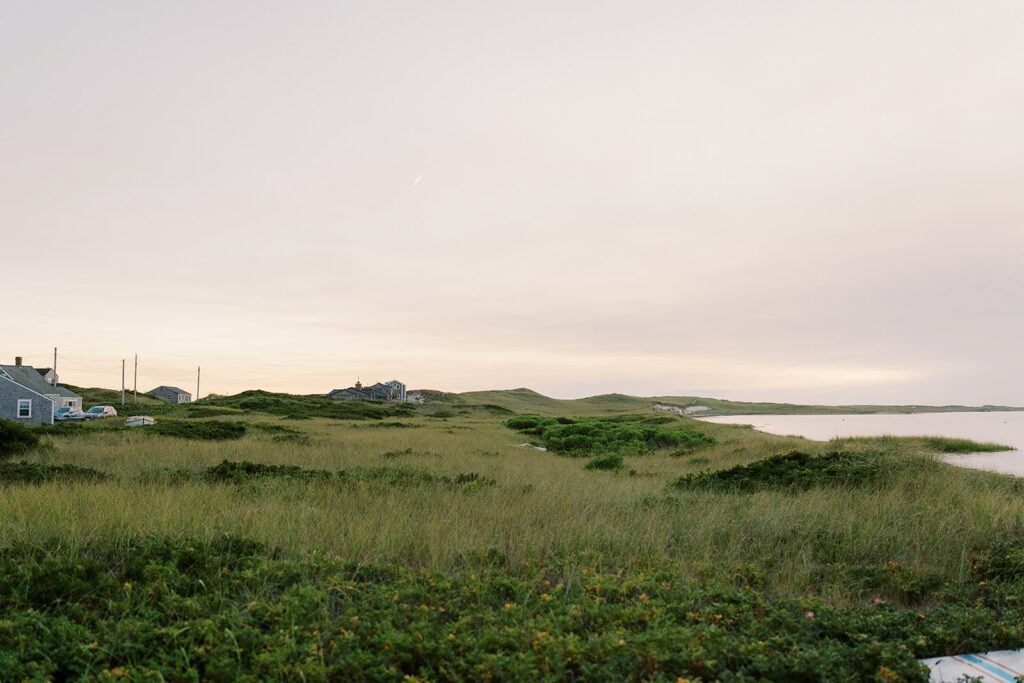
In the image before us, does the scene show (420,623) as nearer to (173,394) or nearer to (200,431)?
(200,431)

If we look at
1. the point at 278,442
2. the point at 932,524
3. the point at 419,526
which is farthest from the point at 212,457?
the point at 932,524

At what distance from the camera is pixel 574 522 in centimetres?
804

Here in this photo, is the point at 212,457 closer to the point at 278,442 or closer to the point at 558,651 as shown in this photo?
the point at 278,442

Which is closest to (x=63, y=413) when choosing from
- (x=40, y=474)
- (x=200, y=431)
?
(x=200, y=431)

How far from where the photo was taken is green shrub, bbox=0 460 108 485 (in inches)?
420

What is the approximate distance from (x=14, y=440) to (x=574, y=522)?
16433 mm

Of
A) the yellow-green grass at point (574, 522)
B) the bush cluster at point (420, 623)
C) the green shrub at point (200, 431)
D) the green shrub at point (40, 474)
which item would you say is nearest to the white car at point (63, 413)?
the green shrub at point (200, 431)

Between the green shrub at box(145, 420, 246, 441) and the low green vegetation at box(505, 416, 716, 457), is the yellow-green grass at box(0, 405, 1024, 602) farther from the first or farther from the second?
the low green vegetation at box(505, 416, 716, 457)

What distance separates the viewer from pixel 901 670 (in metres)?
4.15

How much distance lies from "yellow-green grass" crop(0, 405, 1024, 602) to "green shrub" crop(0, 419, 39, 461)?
6596 millimetres

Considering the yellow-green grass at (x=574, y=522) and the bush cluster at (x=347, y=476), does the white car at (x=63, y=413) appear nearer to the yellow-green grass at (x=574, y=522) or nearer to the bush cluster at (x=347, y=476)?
the yellow-green grass at (x=574, y=522)

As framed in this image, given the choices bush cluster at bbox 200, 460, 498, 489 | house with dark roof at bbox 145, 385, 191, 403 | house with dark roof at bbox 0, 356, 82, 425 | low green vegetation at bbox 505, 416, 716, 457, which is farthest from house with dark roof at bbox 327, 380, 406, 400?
bush cluster at bbox 200, 460, 498, 489

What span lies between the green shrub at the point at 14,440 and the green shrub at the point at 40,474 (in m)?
5.59

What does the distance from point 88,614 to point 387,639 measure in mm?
2291
